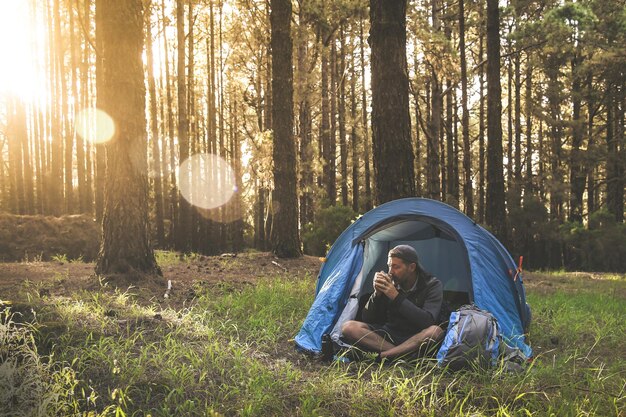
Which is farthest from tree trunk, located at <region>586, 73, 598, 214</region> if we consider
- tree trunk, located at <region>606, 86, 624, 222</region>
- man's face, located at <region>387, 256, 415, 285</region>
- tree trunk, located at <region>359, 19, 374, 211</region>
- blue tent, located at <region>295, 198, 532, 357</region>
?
man's face, located at <region>387, 256, 415, 285</region>

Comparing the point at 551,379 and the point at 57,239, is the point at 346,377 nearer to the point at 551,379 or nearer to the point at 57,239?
the point at 551,379

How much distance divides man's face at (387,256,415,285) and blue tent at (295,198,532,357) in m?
0.70

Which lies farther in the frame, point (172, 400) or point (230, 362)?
point (230, 362)

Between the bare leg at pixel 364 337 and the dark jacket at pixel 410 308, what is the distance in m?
0.23

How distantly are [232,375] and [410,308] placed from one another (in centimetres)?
185

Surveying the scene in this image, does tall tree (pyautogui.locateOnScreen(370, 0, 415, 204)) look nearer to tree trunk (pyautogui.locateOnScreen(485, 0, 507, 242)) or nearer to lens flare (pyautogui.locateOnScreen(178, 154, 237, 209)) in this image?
tree trunk (pyautogui.locateOnScreen(485, 0, 507, 242))

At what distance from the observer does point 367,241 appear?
6535 millimetres

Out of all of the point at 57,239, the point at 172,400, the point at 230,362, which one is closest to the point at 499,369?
the point at 230,362

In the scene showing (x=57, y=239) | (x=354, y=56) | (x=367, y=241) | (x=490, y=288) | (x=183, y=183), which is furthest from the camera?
(x=354, y=56)

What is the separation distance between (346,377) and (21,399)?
2427 millimetres

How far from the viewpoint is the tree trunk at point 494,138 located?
12969mm

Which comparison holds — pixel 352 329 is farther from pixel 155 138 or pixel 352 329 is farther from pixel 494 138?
pixel 155 138

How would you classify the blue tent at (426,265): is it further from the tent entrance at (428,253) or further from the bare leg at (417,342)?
the bare leg at (417,342)

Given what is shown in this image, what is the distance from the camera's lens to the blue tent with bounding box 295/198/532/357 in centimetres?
532
